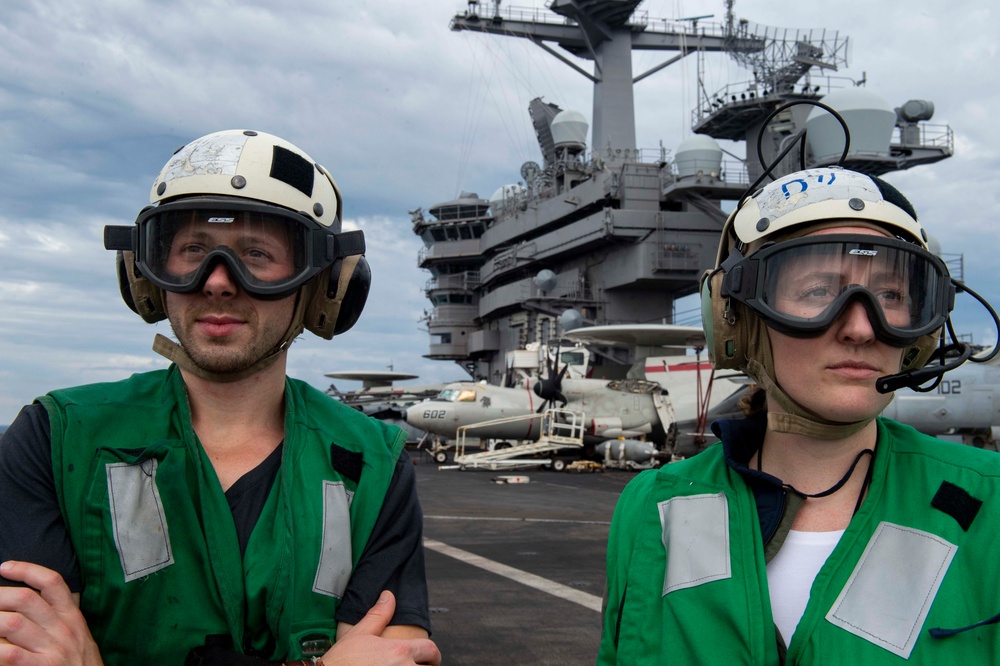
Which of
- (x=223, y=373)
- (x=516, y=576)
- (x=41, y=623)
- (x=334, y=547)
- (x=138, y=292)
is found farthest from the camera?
(x=516, y=576)

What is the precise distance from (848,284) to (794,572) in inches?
32.4

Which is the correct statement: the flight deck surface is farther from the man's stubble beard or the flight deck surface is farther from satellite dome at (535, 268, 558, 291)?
satellite dome at (535, 268, 558, 291)

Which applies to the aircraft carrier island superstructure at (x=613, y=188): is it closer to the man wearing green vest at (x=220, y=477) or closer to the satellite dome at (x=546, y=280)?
the satellite dome at (x=546, y=280)

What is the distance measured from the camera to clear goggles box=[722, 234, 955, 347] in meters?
2.23

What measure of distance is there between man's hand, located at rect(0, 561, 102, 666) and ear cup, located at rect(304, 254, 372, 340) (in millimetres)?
1126

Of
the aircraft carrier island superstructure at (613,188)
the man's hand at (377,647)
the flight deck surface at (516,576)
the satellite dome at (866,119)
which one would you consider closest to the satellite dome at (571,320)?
the aircraft carrier island superstructure at (613,188)

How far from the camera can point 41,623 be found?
193 cm

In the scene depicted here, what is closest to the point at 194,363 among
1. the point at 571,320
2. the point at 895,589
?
the point at 895,589

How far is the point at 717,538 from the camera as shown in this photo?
7.49 feet

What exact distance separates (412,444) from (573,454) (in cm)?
1501

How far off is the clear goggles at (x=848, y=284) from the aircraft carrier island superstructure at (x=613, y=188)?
27.8 metres

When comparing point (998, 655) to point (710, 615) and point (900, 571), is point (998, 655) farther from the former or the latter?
point (710, 615)

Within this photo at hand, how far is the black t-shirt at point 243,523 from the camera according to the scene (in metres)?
2.08

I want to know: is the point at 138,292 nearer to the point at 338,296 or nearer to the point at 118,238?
the point at 118,238
